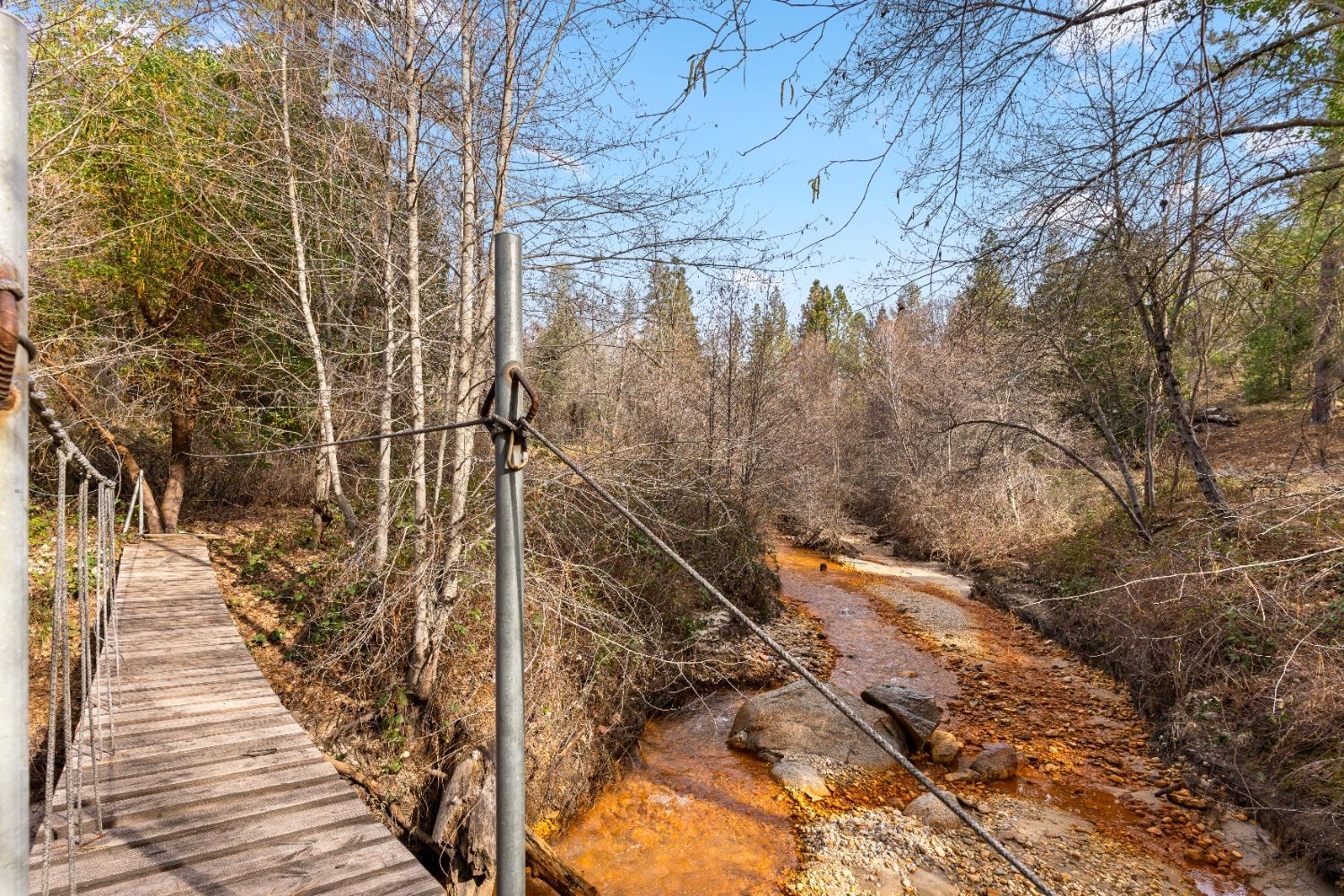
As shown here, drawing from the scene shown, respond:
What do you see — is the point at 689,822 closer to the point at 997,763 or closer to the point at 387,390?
the point at 997,763

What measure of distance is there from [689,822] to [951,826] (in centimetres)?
228

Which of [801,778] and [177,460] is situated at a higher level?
[177,460]

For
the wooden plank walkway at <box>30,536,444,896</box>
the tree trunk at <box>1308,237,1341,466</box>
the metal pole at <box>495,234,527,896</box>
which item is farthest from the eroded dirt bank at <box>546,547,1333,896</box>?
the metal pole at <box>495,234,527,896</box>

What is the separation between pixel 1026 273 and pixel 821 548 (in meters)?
13.5

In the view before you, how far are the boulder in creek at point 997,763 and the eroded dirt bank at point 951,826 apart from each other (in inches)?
3.7

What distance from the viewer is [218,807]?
9.91ft

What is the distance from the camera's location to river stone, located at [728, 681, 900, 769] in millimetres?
6586

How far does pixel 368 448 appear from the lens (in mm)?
8305

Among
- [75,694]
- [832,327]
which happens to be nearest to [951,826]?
[75,694]

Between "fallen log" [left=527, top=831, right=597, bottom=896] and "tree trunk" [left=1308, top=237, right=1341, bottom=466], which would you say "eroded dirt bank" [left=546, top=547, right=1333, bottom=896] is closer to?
"fallen log" [left=527, top=831, right=597, bottom=896]

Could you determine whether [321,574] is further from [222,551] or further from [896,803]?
[896,803]

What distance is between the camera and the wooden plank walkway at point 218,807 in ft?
8.41

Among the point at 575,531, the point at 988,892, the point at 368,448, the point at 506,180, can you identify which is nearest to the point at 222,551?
the point at 368,448

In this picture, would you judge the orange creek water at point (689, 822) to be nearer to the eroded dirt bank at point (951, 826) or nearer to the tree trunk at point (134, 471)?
the eroded dirt bank at point (951, 826)
